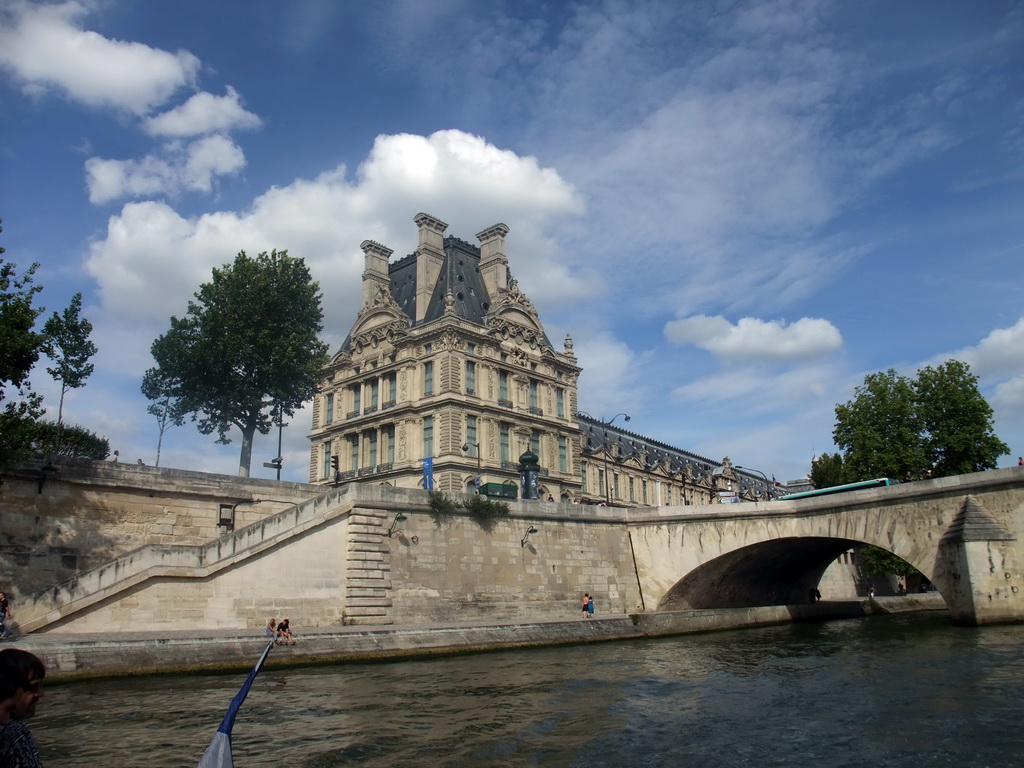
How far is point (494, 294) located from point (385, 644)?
4009 centimetres

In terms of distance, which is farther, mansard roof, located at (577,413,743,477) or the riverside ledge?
mansard roof, located at (577,413,743,477)

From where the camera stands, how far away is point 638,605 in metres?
37.9

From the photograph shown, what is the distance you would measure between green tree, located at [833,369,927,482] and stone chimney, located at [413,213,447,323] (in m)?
29.6

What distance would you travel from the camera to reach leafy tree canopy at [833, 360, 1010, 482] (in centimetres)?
4731

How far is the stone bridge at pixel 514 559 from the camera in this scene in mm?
24109

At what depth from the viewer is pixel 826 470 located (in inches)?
2544

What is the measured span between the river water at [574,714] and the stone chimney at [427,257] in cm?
3862

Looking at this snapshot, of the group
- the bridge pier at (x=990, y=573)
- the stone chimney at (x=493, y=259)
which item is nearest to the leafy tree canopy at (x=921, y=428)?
the bridge pier at (x=990, y=573)

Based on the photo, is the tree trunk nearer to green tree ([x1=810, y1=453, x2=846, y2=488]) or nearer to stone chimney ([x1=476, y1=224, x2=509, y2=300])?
stone chimney ([x1=476, y1=224, x2=509, y2=300])

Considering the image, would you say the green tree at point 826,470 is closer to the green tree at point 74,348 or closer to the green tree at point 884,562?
the green tree at point 884,562

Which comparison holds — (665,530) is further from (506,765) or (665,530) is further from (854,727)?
(506,765)

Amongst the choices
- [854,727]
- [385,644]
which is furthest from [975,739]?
[385,644]

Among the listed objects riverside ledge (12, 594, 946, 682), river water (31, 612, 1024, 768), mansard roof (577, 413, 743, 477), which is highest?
mansard roof (577, 413, 743, 477)

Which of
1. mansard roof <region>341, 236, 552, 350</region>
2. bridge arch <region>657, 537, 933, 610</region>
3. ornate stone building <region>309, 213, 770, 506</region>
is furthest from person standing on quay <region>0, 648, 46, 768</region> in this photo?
mansard roof <region>341, 236, 552, 350</region>
